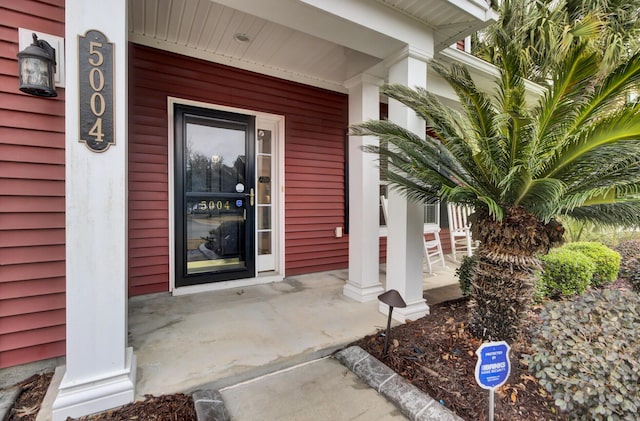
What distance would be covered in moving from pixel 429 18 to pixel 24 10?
2976 mm

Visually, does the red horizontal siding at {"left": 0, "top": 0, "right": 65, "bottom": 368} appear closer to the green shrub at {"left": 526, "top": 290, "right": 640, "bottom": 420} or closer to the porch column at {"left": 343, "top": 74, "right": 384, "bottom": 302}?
the porch column at {"left": 343, "top": 74, "right": 384, "bottom": 302}

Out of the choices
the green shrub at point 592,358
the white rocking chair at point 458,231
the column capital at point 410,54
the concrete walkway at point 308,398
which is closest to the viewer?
the green shrub at point 592,358

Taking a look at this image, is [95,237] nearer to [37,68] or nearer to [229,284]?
[37,68]

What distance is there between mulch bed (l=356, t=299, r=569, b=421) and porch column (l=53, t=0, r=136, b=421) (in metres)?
1.65

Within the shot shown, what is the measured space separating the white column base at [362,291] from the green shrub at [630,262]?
3.53 metres

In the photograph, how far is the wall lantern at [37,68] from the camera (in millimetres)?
1656

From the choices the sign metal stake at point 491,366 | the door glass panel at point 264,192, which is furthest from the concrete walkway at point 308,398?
the door glass panel at point 264,192

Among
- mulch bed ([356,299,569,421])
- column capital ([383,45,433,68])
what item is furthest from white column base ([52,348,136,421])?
column capital ([383,45,433,68])

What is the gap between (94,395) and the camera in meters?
1.53

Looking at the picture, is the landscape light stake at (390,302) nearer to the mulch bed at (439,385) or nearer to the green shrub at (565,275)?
the mulch bed at (439,385)

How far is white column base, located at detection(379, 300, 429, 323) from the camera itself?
270 centimetres

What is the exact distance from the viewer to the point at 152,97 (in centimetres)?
304

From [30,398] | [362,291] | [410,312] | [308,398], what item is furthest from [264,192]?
[30,398]

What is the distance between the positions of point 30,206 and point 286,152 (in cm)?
253
